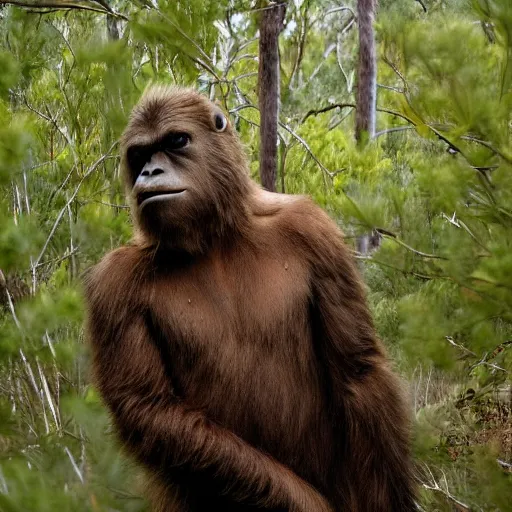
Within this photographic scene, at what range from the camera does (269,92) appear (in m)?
4.64

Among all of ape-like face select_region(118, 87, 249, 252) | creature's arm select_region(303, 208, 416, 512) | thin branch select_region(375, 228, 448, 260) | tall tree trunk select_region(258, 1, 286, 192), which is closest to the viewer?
ape-like face select_region(118, 87, 249, 252)

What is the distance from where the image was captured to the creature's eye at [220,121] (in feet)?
8.35

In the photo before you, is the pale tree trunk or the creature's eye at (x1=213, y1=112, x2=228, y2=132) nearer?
the creature's eye at (x1=213, y1=112, x2=228, y2=132)

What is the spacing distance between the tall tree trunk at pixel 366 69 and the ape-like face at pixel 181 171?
6199 millimetres

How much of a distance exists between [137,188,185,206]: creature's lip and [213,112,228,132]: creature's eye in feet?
1.00

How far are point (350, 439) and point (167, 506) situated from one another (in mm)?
582

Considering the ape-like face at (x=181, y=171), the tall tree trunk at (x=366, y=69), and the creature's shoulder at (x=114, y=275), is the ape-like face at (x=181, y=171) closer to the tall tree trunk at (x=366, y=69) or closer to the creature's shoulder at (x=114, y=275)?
the creature's shoulder at (x=114, y=275)

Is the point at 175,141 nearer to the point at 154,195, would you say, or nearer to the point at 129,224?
the point at 154,195

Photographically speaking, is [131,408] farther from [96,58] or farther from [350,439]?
[96,58]

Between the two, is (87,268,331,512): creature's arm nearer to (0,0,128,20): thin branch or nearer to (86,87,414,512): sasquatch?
(86,87,414,512): sasquatch

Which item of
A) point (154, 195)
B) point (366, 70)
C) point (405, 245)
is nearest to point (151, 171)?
point (154, 195)

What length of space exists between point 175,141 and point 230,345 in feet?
2.05

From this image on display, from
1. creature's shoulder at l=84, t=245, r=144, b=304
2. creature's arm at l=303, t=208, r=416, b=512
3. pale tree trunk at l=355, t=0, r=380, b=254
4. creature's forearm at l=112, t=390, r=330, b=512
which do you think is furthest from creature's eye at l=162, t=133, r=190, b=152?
pale tree trunk at l=355, t=0, r=380, b=254

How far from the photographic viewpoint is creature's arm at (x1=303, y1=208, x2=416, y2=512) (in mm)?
2457
